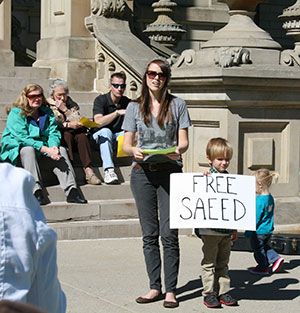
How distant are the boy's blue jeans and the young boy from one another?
0.98 m

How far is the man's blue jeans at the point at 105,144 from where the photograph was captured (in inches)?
351

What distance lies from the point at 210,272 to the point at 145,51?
5.84 meters

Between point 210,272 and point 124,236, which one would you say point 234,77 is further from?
point 210,272

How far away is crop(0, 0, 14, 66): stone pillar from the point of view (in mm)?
12141

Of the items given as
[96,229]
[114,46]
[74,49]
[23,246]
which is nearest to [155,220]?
[96,229]

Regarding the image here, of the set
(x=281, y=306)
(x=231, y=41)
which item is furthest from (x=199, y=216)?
(x=231, y=41)

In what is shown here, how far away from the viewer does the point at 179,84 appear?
8.70m

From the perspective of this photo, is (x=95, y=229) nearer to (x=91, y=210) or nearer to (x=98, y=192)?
(x=91, y=210)

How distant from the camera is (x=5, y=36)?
12266 millimetres

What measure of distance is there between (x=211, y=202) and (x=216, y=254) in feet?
1.28

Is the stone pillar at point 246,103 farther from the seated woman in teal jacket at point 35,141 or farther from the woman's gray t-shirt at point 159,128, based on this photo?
the woman's gray t-shirt at point 159,128

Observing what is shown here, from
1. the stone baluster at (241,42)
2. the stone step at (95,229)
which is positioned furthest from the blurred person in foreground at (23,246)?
the stone baluster at (241,42)

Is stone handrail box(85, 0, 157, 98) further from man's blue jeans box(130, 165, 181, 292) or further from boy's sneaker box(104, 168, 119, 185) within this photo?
man's blue jeans box(130, 165, 181, 292)

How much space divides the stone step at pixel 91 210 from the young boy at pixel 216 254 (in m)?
2.79
